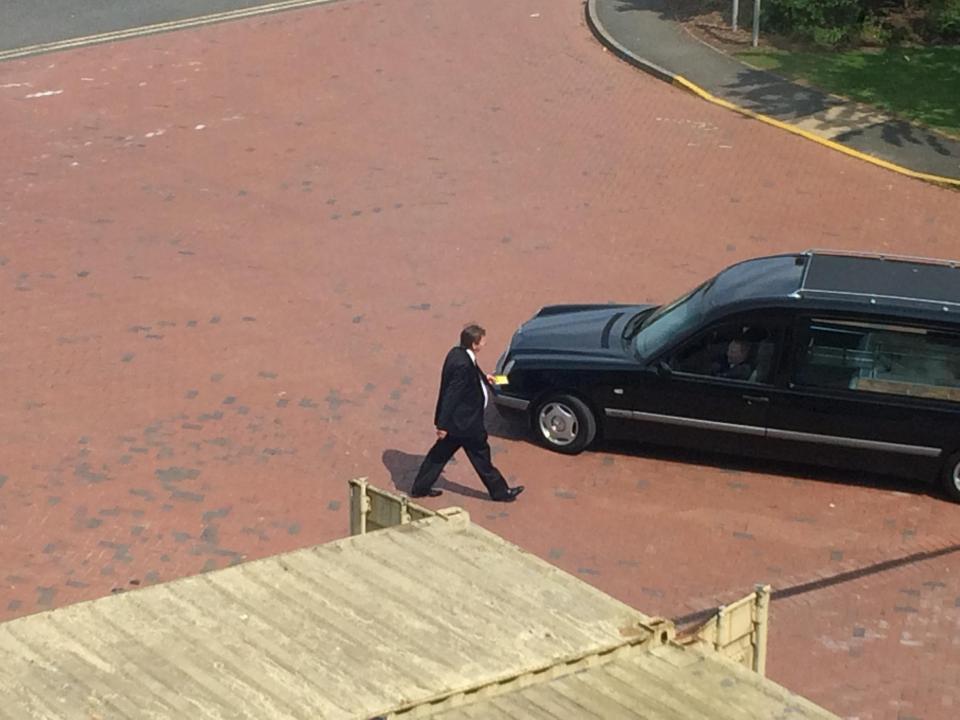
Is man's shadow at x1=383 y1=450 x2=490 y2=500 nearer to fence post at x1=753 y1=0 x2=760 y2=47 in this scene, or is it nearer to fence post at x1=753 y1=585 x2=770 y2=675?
fence post at x1=753 y1=585 x2=770 y2=675

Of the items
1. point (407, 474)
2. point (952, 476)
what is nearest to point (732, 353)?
point (952, 476)

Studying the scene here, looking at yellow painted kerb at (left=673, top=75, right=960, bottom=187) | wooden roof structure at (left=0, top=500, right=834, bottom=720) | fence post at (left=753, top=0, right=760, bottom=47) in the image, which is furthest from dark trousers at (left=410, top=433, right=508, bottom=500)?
fence post at (left=753, top=0, right=760, bottom=47)

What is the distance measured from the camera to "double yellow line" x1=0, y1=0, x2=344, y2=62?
23.4m

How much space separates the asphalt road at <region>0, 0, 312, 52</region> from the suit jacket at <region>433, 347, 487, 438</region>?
1418cm

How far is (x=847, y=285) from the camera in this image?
12461 millimetres

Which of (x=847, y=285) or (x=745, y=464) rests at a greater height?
(x=847, y=285)

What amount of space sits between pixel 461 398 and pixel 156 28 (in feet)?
47.1

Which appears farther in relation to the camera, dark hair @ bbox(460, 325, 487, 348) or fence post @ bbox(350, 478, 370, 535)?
dark hair @ bbox(460, 325, 487, 348)

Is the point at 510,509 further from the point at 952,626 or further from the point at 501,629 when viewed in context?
the point at 501,629

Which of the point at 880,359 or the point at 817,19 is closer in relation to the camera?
the point at 880,359

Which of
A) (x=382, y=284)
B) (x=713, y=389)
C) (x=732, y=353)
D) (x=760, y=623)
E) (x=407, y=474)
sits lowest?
(x=407, y=474)

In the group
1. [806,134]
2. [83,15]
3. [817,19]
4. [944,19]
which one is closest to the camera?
[806,134]

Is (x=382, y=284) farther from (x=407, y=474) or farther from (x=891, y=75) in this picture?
(x=891, y=75)

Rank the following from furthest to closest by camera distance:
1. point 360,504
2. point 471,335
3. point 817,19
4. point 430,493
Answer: point 817,19 → point 430,493 → point 471,335 → point 360,504
